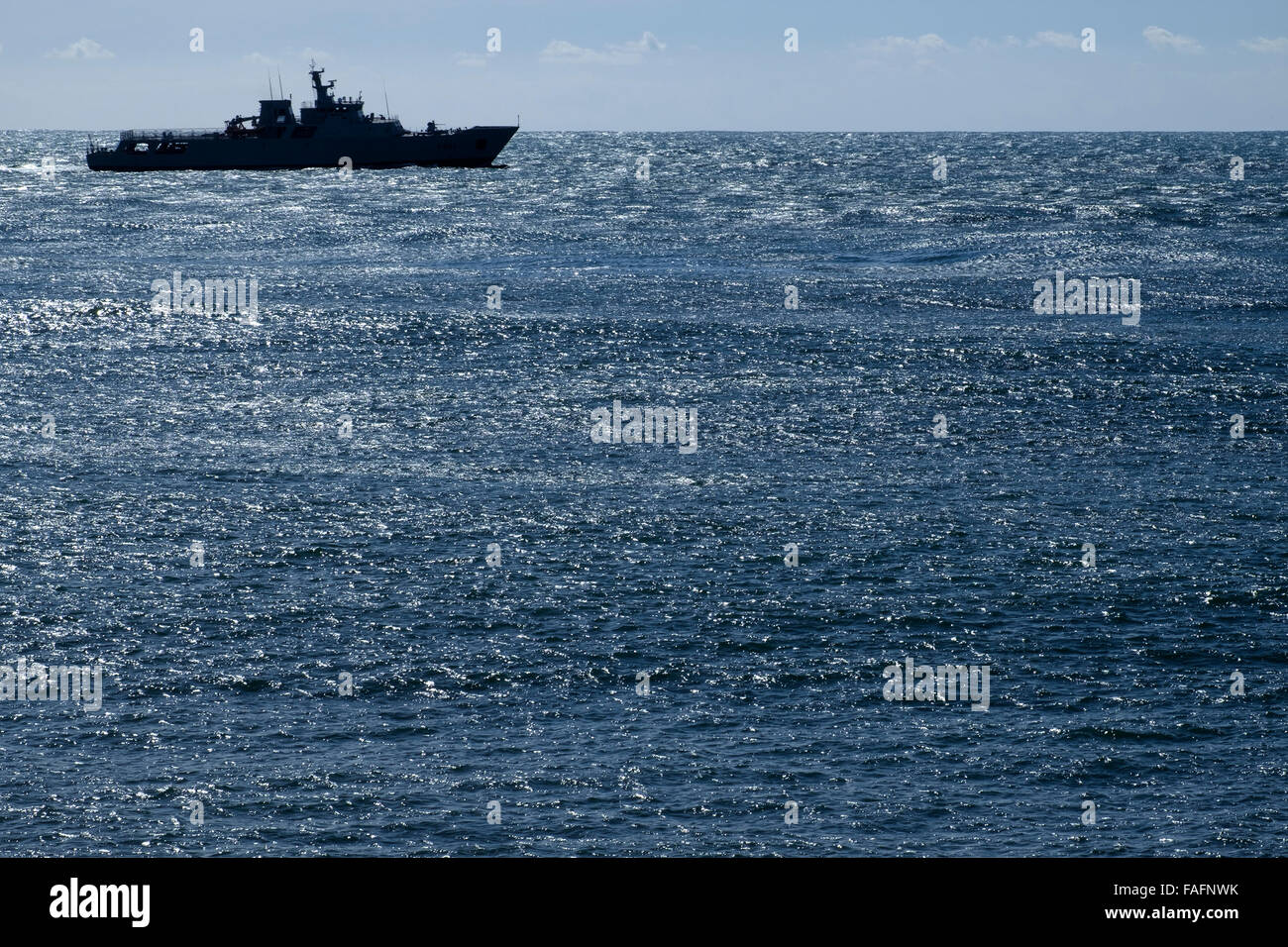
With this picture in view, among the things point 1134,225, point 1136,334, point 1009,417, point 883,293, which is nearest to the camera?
point 1009,417

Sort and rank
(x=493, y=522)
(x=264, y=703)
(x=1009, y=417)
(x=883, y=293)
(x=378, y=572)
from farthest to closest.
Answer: (x=883, y=293) → (x=1009, y=417) → (x=493, y=522) → (x=378, y=572) → (x=264, y=703)

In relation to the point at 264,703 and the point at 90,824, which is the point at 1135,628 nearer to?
the point at 264,703

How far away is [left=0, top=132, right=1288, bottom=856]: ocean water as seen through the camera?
3062cm

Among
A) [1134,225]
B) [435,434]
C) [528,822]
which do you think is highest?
[1134,225]

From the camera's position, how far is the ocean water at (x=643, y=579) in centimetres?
3062

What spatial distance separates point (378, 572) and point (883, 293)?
7136cm

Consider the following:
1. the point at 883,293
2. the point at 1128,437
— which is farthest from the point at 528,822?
the point at 883,293

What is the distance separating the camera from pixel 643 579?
45.4 meters

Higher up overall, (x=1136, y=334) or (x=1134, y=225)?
(x=1134, y=225)

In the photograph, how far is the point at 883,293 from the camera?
110 metres

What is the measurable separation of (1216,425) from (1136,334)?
25.1 meters
